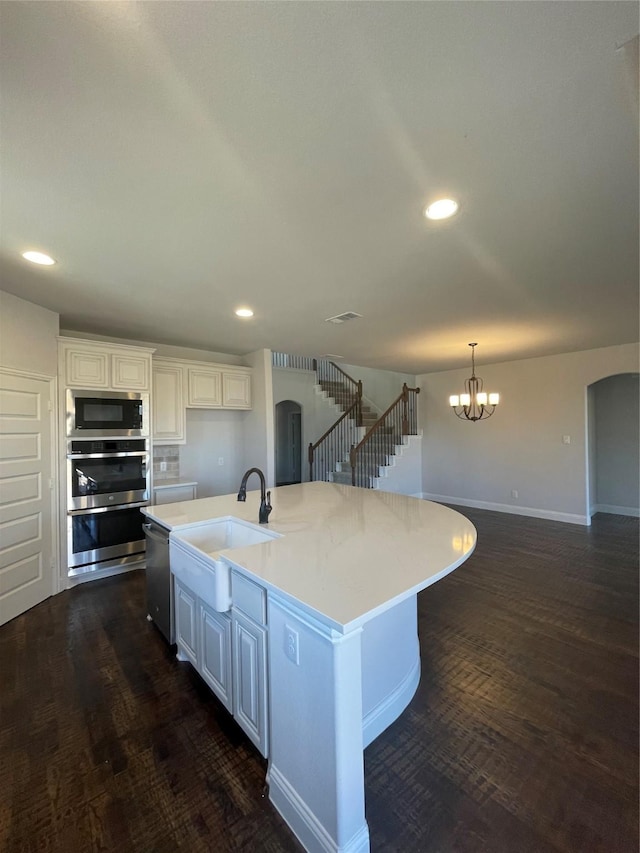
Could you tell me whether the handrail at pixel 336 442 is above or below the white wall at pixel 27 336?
below

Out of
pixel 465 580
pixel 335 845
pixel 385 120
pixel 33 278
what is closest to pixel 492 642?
pixel 465 580

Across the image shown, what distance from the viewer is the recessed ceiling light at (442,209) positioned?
1.74 metres

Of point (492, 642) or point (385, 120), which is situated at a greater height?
point (385, 120)

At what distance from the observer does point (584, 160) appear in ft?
4.88

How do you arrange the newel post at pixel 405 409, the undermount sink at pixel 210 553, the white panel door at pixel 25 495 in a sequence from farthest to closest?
1. the newel post at pixel 405 409
2. the white panel door at pixel 25 495
3. the undermount sink at pixel 210 553

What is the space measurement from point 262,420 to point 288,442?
4.04 metres

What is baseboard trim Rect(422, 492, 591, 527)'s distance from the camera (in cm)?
553

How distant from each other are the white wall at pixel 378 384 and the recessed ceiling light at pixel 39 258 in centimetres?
672

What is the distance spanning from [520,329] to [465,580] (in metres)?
2.85

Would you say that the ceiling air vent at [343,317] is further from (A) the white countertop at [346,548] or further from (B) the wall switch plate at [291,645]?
(B) the wall switch plate at [291,645]

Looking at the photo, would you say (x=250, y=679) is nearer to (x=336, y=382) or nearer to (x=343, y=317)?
(x=343, y=317)

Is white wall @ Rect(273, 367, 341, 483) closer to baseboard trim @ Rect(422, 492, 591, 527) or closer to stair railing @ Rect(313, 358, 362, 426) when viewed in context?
stair railing @ Rect(313, 358, 362, 426)

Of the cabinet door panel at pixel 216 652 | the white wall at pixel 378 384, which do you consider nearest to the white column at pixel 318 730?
the cabinet door panel at pixel 216 652

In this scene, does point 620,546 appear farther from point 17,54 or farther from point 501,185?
point 17,54
